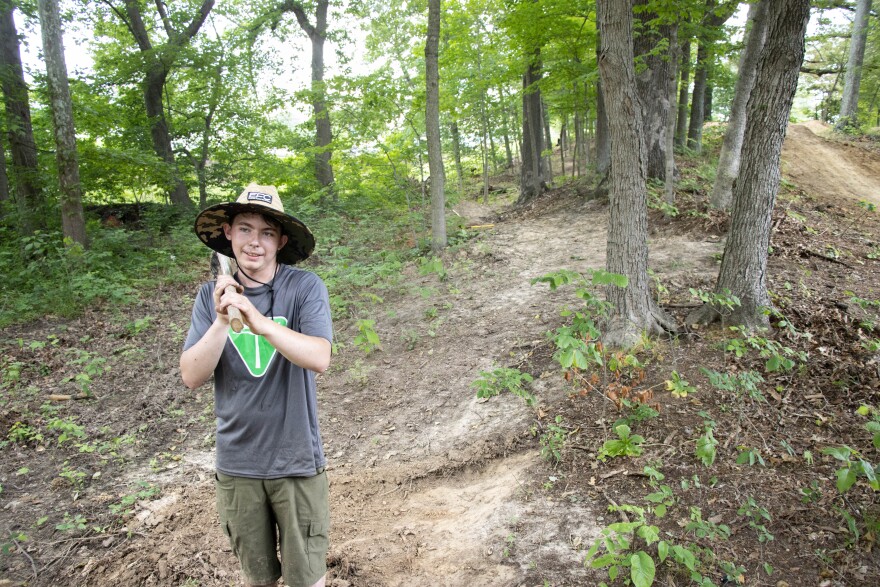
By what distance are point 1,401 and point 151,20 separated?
15.7m

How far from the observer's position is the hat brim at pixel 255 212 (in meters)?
2.17

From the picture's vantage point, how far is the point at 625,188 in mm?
4863

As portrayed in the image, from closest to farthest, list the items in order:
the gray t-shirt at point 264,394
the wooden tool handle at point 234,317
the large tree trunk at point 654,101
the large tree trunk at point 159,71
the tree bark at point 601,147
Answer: the wooden tool handle at point 234,317 < the gray t-shirt at point 264,394 < the large tree trunk at point 654,101 < the tree bark at point 601,147 < the large tree trunk at point 159,71

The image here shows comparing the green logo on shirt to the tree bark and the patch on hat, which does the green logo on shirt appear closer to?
the patch on hat

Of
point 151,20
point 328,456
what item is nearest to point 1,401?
point 328,456

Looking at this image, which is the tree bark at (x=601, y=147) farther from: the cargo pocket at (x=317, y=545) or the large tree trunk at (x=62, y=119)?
the cargo pocket at (x=317, y=545)

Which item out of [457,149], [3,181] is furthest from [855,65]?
[3,181]

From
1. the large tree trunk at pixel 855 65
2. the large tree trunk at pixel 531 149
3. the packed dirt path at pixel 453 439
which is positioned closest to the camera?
the packed dirt path at pixel 453 439

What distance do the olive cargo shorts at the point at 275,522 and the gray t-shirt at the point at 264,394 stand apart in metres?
0.07

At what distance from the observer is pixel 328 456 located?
4785 mm

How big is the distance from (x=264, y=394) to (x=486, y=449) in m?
2.65

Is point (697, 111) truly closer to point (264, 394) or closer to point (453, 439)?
point (453, 439)

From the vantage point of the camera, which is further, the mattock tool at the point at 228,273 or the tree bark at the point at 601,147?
the tree bark at the point at 601,147

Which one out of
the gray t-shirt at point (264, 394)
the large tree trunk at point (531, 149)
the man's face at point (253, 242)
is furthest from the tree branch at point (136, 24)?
the gray t-shirt at point (264, 394)
